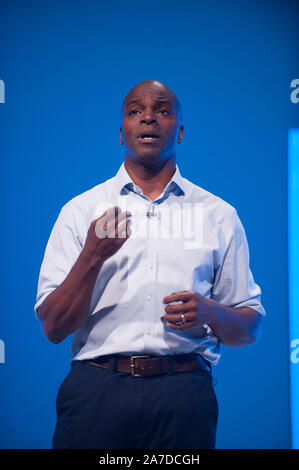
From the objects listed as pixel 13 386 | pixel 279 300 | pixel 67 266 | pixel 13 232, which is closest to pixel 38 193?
pixel 13 232

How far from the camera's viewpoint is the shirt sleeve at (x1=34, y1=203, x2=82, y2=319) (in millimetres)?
1493

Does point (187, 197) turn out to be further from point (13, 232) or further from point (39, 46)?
point (39, 46)

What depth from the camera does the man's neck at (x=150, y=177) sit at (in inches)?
66.6

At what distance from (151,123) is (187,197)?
0.90ft

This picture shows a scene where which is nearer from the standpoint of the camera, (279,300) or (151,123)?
(151,123)

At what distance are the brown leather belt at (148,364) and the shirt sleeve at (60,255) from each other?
0.25 m

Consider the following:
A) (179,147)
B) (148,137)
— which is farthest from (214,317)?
(179,147)

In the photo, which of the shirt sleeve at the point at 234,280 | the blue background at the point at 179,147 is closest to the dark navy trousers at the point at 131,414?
the shirt sleeve at the point at 234,280

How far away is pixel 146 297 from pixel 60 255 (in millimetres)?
291

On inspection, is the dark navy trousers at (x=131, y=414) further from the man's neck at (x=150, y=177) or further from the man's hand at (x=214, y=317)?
the man's neck at (x=150, y=177)

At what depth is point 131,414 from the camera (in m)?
1.39

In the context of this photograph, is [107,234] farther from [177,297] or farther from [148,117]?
[148,117]

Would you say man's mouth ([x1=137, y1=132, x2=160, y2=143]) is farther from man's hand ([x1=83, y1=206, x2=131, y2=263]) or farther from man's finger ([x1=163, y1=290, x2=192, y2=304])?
man's finger ([x1=163, y1=290, x2=192, y2=304])

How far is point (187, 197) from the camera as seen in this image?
1709mm
